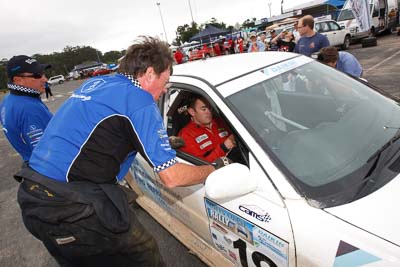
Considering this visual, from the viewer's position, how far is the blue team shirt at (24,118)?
2844 millimetres

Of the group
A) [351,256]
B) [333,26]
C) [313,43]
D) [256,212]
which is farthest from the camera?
[333,26]

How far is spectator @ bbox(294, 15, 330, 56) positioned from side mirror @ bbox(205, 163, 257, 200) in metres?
4.04

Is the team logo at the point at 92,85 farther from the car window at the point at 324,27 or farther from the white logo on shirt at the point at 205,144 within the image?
the car window at the point at 324,27

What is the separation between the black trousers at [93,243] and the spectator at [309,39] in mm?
4241

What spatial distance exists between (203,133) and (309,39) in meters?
3.37

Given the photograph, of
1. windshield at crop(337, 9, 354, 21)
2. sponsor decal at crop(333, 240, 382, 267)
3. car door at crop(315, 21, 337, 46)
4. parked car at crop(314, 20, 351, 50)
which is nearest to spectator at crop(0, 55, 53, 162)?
sponsor decal at crop(333, 240, 382, 267)

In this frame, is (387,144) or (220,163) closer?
(387,144)

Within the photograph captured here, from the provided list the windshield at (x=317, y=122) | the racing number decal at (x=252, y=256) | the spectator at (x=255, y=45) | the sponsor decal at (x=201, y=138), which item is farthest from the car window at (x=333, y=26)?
the racing number decal at (x=252, y=256)

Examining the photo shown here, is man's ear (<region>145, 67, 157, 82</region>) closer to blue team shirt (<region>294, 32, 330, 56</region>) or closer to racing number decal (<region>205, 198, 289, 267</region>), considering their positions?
racing number decal (<region>205, 198, 289, 267</region>)

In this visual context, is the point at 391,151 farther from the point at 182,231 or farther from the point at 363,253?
the point at 182,231

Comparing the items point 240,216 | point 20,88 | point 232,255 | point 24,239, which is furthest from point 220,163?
point 24,239

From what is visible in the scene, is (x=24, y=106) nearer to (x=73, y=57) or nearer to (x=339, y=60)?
(x=339, y=60)

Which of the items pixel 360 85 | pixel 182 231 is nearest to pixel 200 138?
pixel 182 231

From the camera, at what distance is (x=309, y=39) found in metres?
4.89
